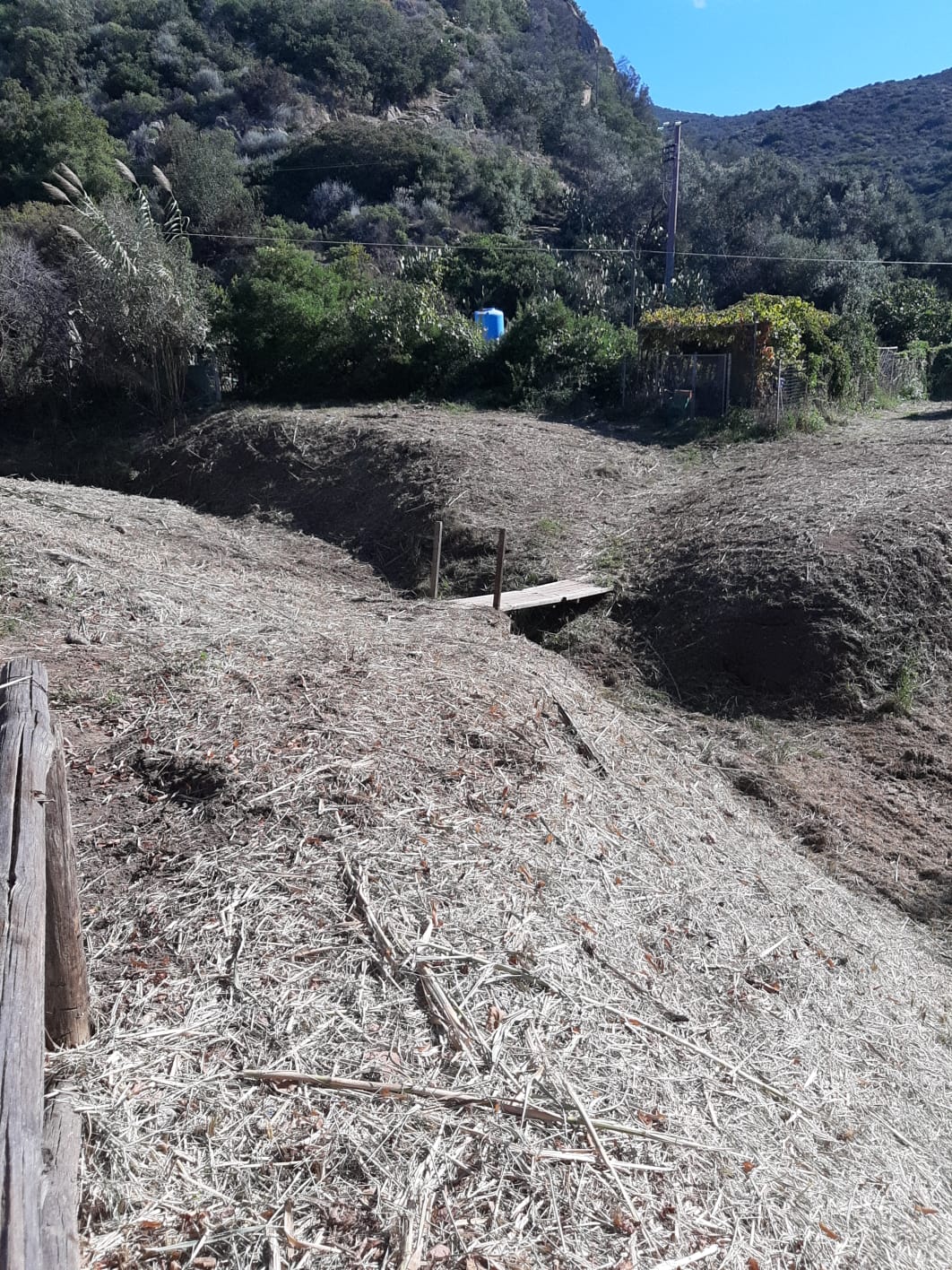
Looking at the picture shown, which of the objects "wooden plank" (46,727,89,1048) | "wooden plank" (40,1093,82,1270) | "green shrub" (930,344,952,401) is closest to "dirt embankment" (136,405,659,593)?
"wooden plank" (46,727,89,1048)

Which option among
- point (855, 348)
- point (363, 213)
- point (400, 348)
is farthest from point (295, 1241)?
point (363, 213)

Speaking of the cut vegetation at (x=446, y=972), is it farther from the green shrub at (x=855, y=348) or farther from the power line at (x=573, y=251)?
the power line at (x=573, y=251)

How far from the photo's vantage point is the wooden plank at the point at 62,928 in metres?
2.17

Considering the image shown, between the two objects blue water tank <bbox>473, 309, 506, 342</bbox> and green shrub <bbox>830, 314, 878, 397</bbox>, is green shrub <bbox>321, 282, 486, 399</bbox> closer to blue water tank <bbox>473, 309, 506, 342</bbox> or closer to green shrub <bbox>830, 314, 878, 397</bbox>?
blue water tank <bbox>473, 309, 506, 342</bbox>

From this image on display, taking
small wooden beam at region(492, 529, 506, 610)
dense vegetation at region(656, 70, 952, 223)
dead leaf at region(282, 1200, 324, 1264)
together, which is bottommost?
dead leaf at region(282, 1200, 324, 1264)

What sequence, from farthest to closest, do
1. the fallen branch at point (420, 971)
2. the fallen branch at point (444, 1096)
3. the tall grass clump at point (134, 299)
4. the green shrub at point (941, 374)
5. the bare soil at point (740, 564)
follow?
the green shrub at point (941, 374) → the tall grass clump at point (134, 299) → the bare soil at point (740, 564) → the fallen branch at point (420, 971) → the fallen branch at point (444, 1096)

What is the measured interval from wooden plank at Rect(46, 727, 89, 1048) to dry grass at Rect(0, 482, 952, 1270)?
105mm

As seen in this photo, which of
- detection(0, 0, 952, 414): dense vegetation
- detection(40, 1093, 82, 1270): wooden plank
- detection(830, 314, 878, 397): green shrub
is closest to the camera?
detection(40, 1093, 82, 1270): wooden plank

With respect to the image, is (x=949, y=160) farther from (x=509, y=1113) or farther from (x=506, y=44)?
(x=509, y=1113)

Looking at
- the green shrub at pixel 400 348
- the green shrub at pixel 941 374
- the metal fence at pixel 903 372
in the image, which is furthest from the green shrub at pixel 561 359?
the green shrub at pixel 941 374

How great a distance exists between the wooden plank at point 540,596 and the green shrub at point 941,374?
13.0 m

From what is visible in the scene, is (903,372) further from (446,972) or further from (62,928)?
(62,928)

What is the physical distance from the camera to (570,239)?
32.5 metres

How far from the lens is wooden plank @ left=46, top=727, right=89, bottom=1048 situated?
85.3 inches
